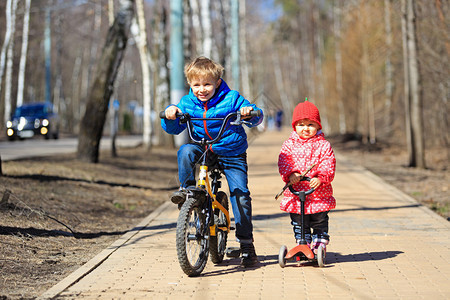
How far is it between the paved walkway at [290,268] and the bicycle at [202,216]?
0.63ft

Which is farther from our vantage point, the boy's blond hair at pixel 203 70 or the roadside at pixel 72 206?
the roadside at pixel 72 206

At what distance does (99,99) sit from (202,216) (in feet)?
32.2

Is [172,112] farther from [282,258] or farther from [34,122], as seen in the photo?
[34,122]

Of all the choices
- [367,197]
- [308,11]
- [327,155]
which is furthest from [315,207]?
[308,11]

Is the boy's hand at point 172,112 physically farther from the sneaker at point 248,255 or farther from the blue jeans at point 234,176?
the sneaker at point 248,255

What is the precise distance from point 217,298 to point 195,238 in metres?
0.74

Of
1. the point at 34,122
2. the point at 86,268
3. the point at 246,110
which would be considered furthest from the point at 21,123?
the point at 246,110

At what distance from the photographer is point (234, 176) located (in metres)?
6.55

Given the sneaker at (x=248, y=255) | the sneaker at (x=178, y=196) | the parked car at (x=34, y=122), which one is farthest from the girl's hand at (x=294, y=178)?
the parked car at (x=34, y=122)

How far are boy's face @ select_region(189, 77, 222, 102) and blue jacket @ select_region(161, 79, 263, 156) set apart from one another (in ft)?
0.29

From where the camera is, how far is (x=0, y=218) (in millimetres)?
8531

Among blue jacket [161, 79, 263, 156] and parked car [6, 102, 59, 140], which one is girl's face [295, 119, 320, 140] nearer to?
blue jacket [161, 79, 263, 156]

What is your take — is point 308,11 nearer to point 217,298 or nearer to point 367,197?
point 367,197

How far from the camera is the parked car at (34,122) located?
105ft
